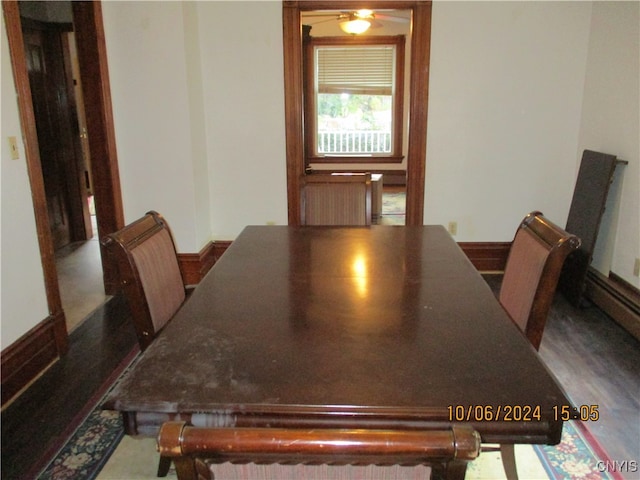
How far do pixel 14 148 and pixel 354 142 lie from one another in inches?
245

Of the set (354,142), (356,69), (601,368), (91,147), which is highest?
(356,69)

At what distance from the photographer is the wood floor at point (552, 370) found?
2.09 m

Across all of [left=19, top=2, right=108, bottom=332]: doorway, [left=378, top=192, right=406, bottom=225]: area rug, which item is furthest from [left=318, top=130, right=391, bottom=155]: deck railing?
[left=19, top=2, right=108, bottom=332]: doorway

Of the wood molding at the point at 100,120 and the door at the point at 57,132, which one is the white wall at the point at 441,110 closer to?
the wood molding at the point at 100,120

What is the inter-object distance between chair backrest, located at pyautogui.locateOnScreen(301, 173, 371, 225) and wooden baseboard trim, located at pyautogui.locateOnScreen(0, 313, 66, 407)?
4.73 feet

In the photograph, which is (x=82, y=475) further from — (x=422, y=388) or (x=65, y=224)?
(x=65, y=224)

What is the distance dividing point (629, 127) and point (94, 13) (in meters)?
3.44

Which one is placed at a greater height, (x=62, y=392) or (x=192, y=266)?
(x=192, y=266)

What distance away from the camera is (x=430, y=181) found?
4137 mm

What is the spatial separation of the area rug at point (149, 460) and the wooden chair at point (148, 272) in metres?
0.18

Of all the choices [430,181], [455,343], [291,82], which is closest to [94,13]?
[291,82]

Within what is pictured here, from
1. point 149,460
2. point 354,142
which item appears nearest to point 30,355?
point 149,460

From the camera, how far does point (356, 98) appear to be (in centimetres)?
807

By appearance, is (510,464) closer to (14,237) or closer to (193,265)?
(14,237)
